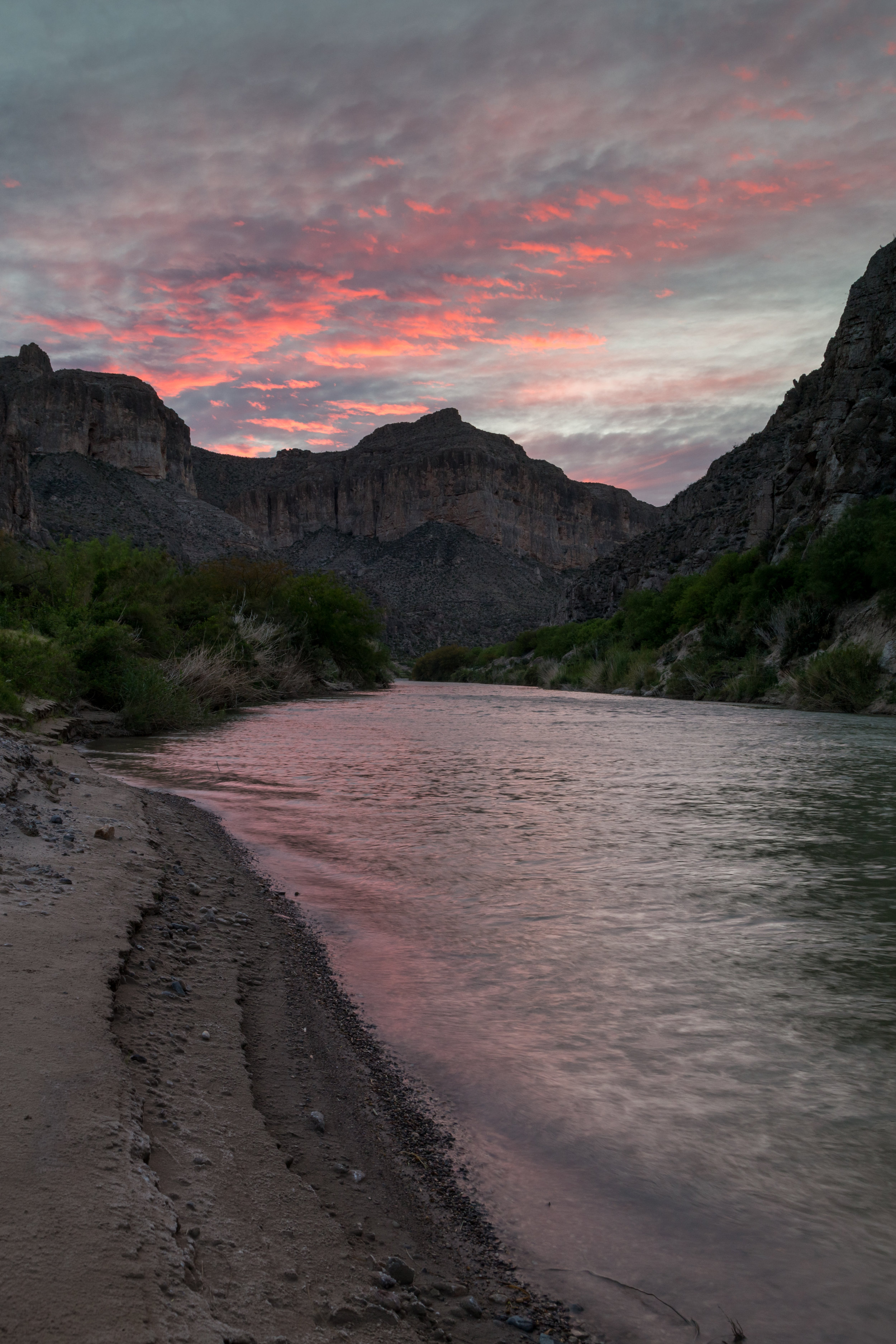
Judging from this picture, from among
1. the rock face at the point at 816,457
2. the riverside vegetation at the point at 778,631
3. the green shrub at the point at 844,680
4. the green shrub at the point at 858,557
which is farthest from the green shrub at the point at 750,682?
the rock face at the point at 816,457

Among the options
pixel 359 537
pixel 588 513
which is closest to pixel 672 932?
pixel 359 537

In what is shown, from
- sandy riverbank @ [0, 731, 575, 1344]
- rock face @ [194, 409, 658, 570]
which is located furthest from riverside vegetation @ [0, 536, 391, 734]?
rock face @ [194, 409, 658, 570]

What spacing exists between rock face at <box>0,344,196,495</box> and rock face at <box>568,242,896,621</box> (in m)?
64.3

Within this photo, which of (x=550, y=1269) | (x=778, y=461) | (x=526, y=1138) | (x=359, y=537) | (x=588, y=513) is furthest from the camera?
(x=588, y=513)

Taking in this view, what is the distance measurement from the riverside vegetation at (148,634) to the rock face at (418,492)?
101112mm

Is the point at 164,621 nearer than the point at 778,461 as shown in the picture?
Yes

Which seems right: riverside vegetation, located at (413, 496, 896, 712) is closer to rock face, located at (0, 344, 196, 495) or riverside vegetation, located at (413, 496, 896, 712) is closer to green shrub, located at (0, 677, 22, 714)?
green shrub, located at (0, 677, 22, 714)

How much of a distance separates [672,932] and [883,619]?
2249 centimetres

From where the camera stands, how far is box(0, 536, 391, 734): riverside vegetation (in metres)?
14.4

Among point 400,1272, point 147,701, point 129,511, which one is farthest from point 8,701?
point 129,511

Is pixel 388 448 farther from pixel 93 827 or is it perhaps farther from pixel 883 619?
pixel 93 827

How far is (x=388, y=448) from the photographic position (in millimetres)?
157000

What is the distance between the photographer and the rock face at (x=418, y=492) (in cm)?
14162

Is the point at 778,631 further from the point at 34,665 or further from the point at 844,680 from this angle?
the point at 34,665
